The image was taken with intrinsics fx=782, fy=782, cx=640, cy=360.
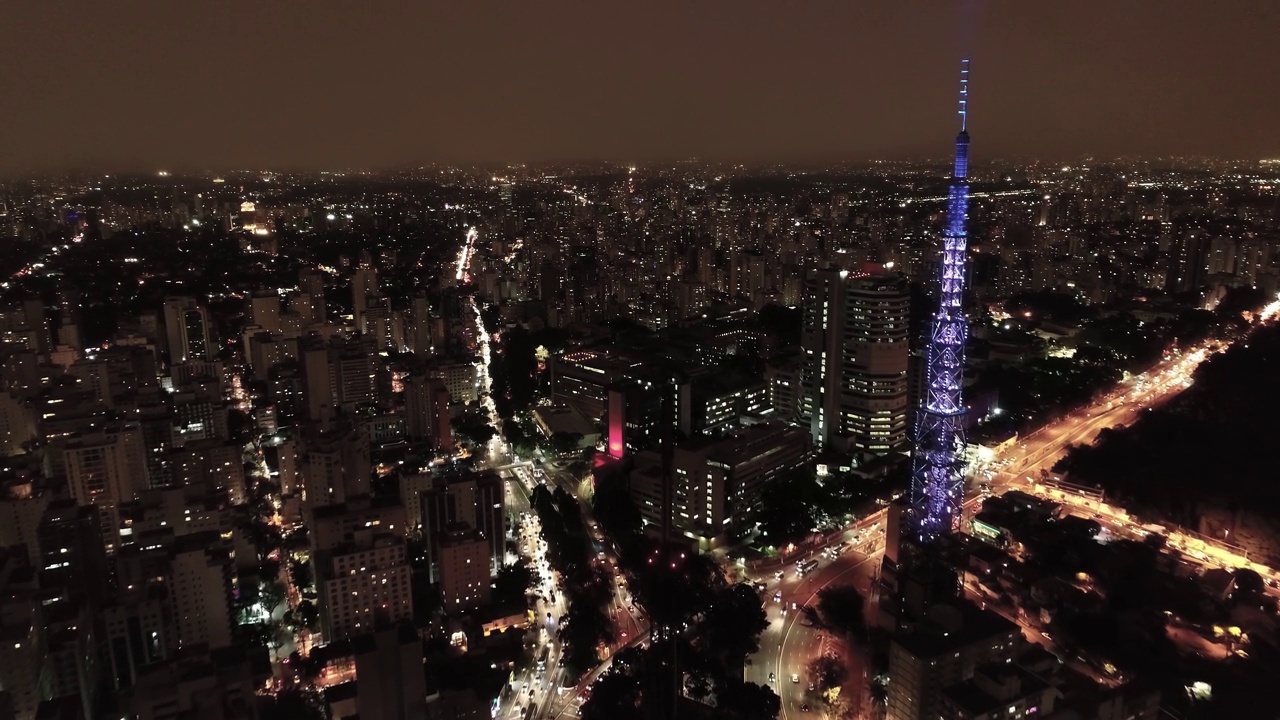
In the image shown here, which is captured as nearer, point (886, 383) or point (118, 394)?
point (886, 383)

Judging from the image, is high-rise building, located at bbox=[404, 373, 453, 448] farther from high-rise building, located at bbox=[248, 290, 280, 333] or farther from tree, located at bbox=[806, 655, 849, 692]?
tree, located at bbox=[806, 655, 849, 692]

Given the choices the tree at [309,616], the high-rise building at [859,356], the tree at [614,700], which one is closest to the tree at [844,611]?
the tree at [614,700]

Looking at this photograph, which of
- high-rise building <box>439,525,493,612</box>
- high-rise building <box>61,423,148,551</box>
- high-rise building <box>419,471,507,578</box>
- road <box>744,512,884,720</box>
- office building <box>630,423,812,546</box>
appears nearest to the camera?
road <box>744,512,884,720</box>

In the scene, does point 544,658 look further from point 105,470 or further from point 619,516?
A: point 105,470

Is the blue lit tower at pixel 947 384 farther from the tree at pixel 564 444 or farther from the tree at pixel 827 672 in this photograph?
the tree at pixel 564 444

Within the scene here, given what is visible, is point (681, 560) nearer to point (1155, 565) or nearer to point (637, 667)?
point (637, 667)

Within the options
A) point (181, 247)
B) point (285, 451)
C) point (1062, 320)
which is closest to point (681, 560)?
point (285, 451)

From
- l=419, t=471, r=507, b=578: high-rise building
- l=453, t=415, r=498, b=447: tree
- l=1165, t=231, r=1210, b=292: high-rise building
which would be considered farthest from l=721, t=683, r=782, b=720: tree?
l=1165, t=231, r=1210, b=292: high-rise building
